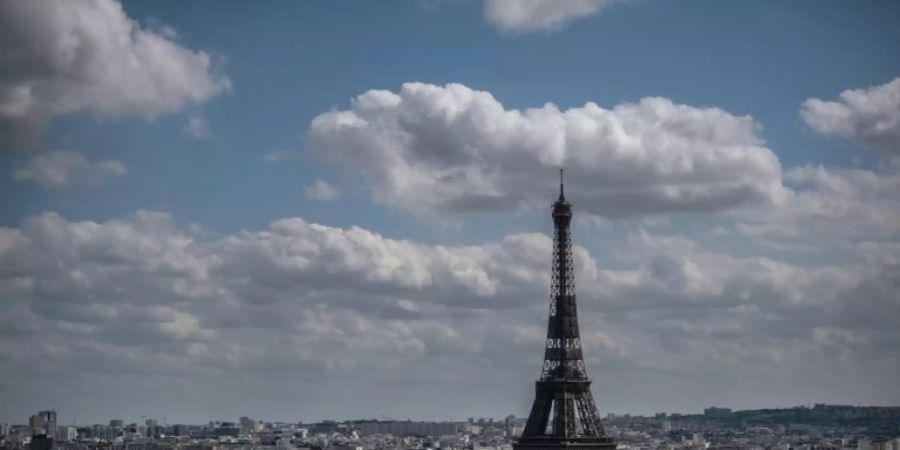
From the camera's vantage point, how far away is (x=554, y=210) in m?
111

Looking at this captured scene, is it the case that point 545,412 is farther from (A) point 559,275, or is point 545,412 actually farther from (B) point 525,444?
(A) point 559,275

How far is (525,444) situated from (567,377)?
5544mm

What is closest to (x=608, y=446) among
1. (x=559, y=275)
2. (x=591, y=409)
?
(x=591, y=409)

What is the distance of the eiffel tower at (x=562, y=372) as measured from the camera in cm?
11069

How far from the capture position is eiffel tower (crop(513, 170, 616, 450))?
11069cm

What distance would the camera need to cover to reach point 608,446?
110875 mm

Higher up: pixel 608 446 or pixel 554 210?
pixel 554 210

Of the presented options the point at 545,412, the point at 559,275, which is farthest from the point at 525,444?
the point at 559,275

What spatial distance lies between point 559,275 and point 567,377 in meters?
7.05

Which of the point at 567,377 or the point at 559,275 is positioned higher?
the point at 559,275

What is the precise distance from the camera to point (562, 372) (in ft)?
363

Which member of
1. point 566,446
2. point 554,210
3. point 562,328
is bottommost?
point 566,446

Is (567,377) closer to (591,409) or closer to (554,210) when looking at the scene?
(591,409)

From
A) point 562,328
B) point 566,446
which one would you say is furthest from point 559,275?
point 566,446
